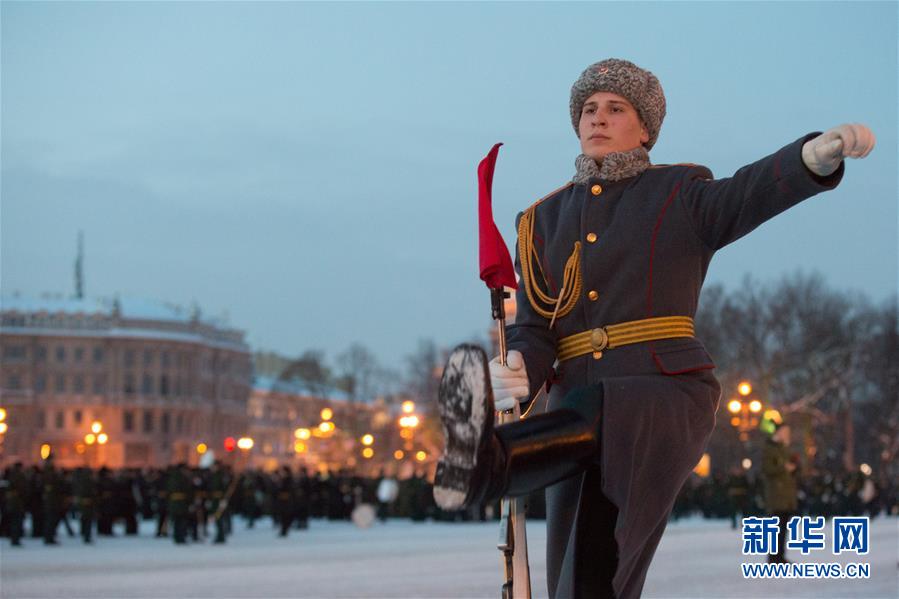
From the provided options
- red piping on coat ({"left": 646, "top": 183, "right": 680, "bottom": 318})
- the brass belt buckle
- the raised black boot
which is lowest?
the raised black boot

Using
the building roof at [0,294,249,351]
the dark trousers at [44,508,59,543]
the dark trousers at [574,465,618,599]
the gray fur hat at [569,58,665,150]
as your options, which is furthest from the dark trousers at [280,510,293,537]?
the building roof at [0,294,249,351]

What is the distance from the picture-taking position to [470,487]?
4.26 meters

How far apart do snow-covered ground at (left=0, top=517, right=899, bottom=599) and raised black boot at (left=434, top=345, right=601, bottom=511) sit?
6.30 metres

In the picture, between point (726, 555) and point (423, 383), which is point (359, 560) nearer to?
point (726, 555)

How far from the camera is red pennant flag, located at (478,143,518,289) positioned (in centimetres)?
508

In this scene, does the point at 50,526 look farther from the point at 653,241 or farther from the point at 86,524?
the point at 653,241

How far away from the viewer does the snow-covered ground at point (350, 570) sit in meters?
12.4

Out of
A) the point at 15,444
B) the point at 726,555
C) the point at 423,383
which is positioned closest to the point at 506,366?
the point at 726,555

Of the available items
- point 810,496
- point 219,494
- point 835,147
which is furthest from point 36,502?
point 835,147

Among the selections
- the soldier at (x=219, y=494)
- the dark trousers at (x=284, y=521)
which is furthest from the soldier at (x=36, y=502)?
the dark trousers at (x=284, y=521)

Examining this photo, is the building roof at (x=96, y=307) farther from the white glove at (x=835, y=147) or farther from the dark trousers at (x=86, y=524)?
the white glove at (x=835, y=147)

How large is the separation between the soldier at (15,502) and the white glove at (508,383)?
2317 centimetres

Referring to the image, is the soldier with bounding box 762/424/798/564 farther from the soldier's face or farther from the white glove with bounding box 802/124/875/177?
the white glove with bounding box 802/124/875/177

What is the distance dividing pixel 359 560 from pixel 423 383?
74.2m
